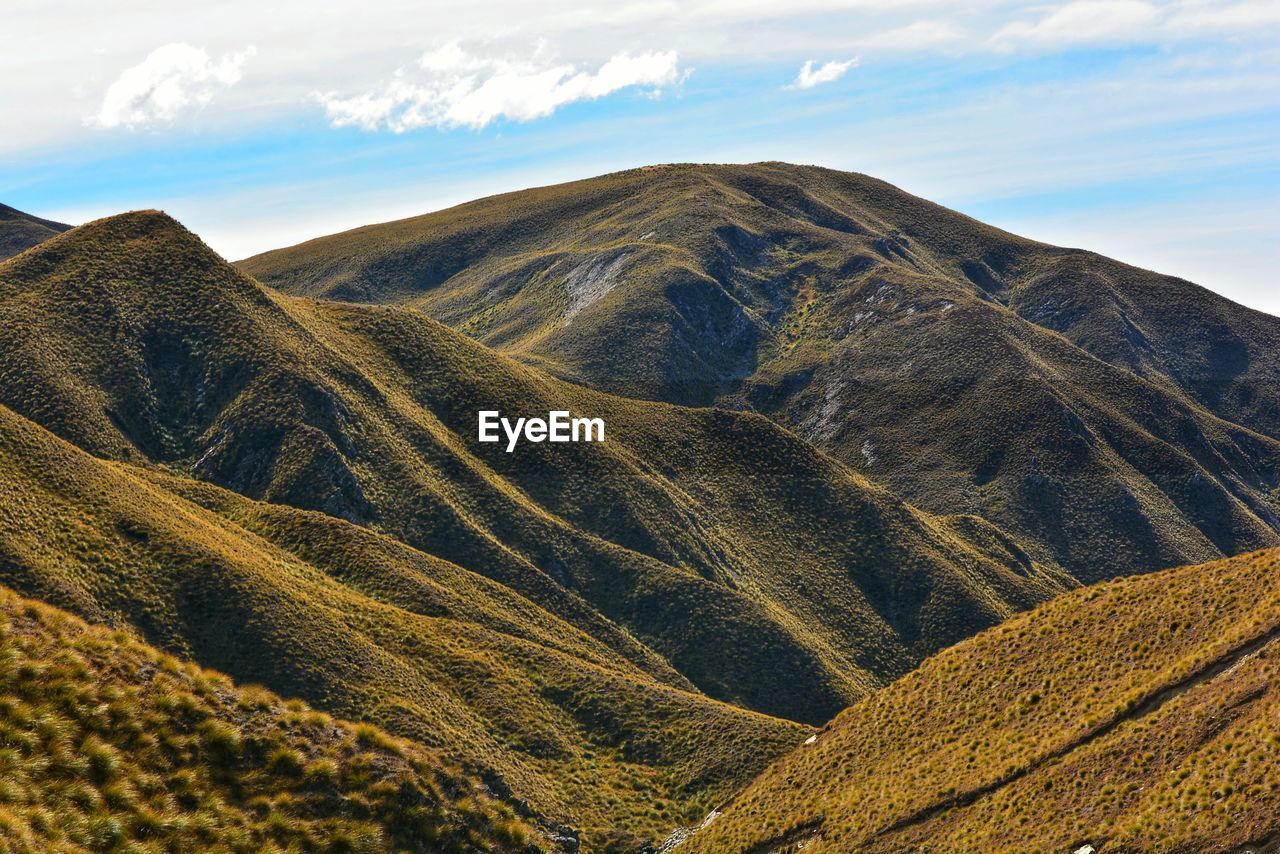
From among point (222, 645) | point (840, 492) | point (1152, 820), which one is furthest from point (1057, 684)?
point (840, 492)

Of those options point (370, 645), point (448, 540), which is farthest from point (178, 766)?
point (448, 540)

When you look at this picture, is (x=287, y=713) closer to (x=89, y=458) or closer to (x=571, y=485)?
(x=89, y=458)

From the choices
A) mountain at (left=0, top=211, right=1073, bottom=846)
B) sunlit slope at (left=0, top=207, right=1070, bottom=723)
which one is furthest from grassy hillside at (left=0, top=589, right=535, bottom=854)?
sunlit slope at (left=0, top=207, right=1070, bottom=723)

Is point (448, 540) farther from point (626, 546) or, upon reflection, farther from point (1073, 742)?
point (1073, 742)

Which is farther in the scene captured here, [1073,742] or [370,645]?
[370,645]

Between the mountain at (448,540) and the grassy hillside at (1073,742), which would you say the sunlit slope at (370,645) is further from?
the grassy hillside at (1073,742)

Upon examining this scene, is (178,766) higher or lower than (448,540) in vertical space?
higher
